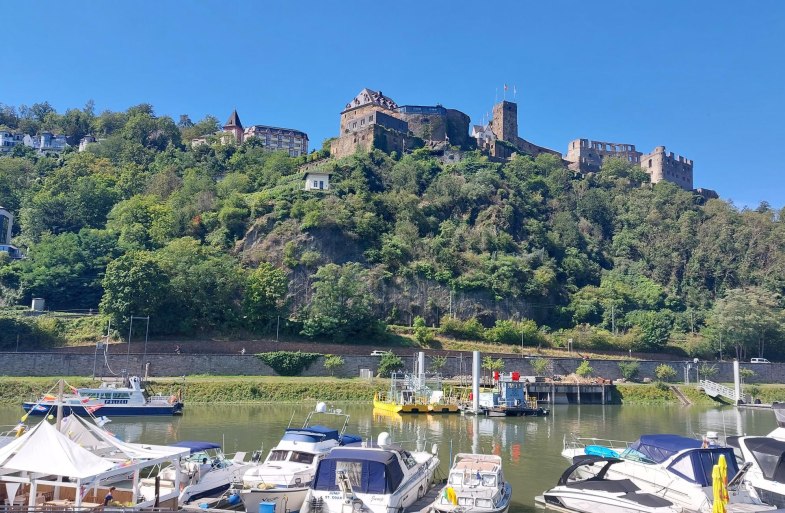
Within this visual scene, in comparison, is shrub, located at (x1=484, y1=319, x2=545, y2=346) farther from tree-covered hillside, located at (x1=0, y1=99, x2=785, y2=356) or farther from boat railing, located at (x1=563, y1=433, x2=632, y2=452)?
boat railing, located at (x1=563, y1=433, x2=632, y2=452)

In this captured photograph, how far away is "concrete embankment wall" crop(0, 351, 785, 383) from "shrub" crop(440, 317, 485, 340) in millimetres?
6361

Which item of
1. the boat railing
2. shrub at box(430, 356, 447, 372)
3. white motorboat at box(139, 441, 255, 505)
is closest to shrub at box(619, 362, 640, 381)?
shrub at box(430, 356, 447, 372)

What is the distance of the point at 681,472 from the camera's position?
19.4 metres

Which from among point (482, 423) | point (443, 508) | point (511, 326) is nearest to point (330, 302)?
point (511, 326)

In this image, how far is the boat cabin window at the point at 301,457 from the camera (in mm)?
20938

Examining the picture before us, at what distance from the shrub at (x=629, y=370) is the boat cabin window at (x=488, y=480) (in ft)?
166

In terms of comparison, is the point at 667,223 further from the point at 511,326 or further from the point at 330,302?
the point at 330,302

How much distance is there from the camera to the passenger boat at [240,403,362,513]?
678 inches

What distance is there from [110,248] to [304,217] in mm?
22295

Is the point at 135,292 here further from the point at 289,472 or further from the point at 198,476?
the point at 289,472

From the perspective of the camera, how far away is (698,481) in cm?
1891

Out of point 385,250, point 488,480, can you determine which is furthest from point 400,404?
point 385,250

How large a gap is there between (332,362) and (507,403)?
57.2 ft

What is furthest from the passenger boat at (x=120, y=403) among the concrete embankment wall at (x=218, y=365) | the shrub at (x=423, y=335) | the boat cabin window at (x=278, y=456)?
the shrub at (x=423, y=335)
